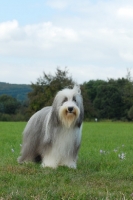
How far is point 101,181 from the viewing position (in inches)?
265

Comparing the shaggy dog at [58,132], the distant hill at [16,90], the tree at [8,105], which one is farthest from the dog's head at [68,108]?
the tree at [8,105]

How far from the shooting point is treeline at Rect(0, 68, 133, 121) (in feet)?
176

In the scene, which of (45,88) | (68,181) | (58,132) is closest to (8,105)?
(45,88)

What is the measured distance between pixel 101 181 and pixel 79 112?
1409mm

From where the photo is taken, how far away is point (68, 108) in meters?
7.58

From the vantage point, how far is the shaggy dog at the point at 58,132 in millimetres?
7727

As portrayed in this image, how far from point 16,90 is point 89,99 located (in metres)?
17.8

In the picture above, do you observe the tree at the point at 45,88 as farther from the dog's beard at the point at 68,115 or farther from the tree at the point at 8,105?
the dog's beard at the point at 68,115

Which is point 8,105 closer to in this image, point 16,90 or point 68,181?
point 16,90

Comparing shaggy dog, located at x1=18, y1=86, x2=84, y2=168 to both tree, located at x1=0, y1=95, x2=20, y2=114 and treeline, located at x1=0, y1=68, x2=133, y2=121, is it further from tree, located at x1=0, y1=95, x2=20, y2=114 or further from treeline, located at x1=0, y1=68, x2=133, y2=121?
tree, located at x1=0, y1=95, x2=20, y2=114

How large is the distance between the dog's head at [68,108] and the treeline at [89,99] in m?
43.1

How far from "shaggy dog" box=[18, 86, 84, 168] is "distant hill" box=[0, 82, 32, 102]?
50.5 m

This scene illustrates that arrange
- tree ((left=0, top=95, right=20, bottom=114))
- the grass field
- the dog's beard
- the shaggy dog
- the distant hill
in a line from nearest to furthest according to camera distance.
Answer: the grass field, the dog's beard, the shaggy dog, tree ((left=0, top=95, right=20, bottom=114)), the distant hill

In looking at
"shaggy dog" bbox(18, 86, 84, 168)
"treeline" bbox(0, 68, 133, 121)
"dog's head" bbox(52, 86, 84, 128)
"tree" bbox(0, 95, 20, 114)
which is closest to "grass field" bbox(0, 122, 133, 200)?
"shaggy dog" bbox(18, 86, 84, 168)
